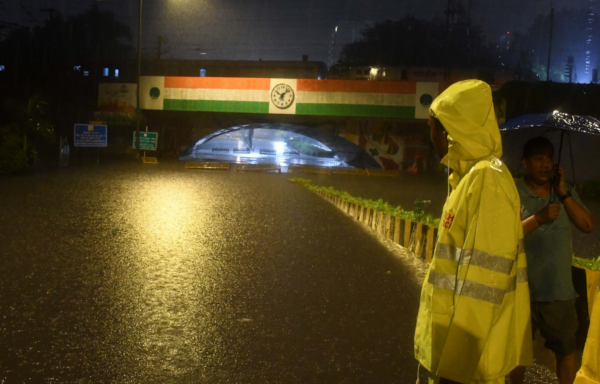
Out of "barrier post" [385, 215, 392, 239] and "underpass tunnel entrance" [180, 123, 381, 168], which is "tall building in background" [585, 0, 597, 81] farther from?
"barrier post" [385, 215, 392, 239]

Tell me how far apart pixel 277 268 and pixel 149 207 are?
19.0 feet

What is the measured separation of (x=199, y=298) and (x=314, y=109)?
22.3m

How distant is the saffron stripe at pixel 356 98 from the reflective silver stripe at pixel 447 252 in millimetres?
24918

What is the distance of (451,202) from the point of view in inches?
99.5

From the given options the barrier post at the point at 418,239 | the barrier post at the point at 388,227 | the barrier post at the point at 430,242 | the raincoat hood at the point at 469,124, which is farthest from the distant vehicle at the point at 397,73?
the raincoat hood at the point at 469,124

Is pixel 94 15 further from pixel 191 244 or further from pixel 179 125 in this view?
pixel 191 244

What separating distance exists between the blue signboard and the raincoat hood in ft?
73.0

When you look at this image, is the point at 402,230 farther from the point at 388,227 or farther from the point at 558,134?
the point at 558,134

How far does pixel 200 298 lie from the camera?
589 centimetres

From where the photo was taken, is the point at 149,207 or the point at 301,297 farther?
the point at 149,207

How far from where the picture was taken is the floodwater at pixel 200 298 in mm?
4254

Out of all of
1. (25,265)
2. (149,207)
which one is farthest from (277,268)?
(149,207)

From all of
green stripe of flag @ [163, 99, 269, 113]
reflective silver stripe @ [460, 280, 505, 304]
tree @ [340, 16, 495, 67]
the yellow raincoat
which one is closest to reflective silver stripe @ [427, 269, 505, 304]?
reflective silver stripe @ [460, 280, 505, 304]

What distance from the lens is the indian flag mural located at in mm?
26781
